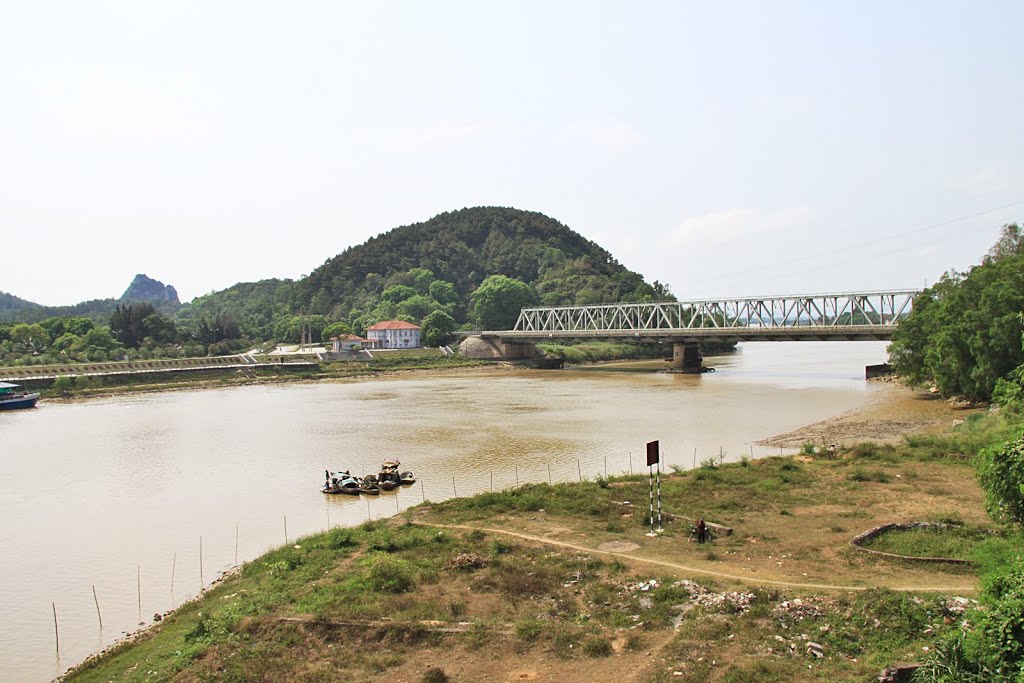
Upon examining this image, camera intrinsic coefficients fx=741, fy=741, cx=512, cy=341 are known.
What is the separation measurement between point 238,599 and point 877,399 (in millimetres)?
47137

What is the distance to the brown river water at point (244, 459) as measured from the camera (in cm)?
1831

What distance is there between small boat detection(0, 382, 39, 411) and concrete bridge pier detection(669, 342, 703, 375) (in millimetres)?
63105

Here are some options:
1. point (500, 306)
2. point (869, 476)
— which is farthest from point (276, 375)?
point (869, 476)

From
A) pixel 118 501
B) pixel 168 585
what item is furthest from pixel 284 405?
pixel 168 585

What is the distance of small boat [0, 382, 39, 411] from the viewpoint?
204ft

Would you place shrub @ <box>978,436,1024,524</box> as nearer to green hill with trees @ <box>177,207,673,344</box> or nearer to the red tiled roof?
green hill with trees @ <box>177,207,673,344</box>

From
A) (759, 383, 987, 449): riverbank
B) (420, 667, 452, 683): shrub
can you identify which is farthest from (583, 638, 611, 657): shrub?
(759, 383, 987, 449): riverbank

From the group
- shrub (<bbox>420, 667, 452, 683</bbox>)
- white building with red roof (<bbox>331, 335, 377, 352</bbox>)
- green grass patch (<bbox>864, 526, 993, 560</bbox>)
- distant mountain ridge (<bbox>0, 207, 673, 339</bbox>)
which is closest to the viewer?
shrub (<bbox>420, 667, 452, 683</bbox>)

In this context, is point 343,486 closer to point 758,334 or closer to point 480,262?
point 758,334

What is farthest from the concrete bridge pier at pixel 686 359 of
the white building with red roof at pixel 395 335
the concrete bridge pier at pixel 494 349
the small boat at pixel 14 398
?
the small boat at pixel 14 398

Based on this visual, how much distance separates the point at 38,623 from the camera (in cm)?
1620

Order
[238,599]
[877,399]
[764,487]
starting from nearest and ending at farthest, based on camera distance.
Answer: [238,599], [764,487], [877,399]

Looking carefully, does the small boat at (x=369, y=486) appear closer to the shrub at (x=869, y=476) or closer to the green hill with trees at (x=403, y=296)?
the shrub at (x=869, y=476)

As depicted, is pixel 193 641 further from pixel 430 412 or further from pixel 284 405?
pixel 284 405
